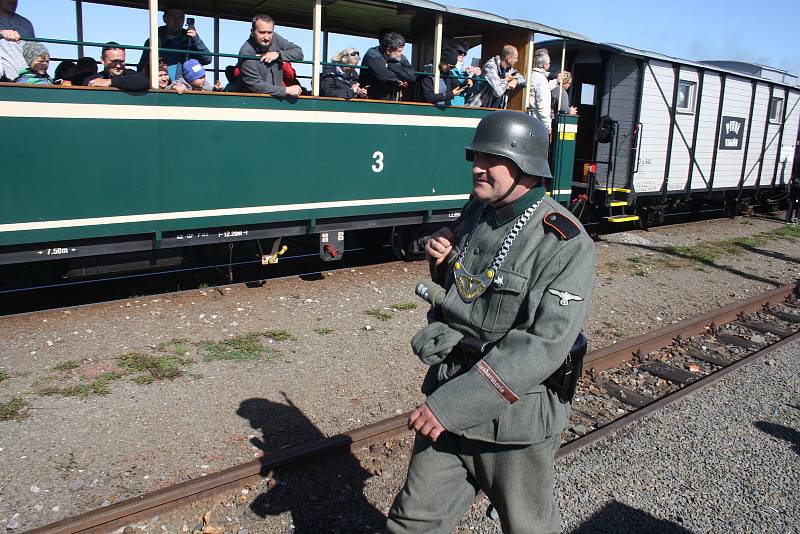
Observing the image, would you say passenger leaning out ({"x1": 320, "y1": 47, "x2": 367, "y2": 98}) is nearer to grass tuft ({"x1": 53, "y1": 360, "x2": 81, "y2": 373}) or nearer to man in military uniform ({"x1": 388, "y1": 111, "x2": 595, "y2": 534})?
grass tuft ({"x1": 53, "y1": 360, "x2": 81, "y2": 373})

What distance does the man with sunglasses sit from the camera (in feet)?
21.2

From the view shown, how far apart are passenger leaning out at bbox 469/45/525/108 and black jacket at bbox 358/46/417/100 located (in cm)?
132

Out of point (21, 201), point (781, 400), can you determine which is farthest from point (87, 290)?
point (781, 400)

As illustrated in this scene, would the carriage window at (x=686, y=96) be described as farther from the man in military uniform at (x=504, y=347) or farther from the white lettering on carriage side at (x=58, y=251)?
the man in military uniform at (x=504, y=347)

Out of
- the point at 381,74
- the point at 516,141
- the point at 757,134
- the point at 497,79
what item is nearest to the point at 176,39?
the point at 381,74

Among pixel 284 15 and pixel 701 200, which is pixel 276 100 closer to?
pixel 284 15

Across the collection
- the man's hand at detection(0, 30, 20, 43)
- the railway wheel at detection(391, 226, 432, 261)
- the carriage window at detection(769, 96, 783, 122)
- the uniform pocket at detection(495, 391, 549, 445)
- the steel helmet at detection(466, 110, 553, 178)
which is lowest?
the railway wheel at detection(391, 226, 432, 261)

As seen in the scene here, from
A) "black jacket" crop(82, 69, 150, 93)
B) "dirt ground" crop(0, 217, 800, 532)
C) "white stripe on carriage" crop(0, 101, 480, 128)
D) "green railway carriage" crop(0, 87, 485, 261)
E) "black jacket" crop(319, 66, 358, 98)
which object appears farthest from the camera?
"black jacket" crop(319, 66, 358, 98)

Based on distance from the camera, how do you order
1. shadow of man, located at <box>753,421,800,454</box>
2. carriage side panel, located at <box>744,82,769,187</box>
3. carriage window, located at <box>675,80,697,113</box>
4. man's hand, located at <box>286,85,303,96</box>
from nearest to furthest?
shadow of man, located at <box>753,421,800,454</box>, man's hand, located at <box>286,85,303,96</box>, carriage window, located at <box>675,80,697,113</box>, carriage side panel, located at <box>744,82,769,187</box>

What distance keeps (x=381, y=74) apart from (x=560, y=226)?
6.49 metres

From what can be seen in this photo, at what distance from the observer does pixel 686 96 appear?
14578mm

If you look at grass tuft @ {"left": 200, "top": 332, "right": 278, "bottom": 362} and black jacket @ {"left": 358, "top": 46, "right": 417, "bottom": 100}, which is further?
black jacket @ {"left": 358, "top": 46, "right": 417, "bottom": 100}

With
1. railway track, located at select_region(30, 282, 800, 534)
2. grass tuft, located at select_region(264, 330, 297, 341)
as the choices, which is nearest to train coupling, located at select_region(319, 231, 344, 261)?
grass tuft, located at select_region(264, 330, 297, 341)

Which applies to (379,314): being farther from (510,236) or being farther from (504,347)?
(504,347)
